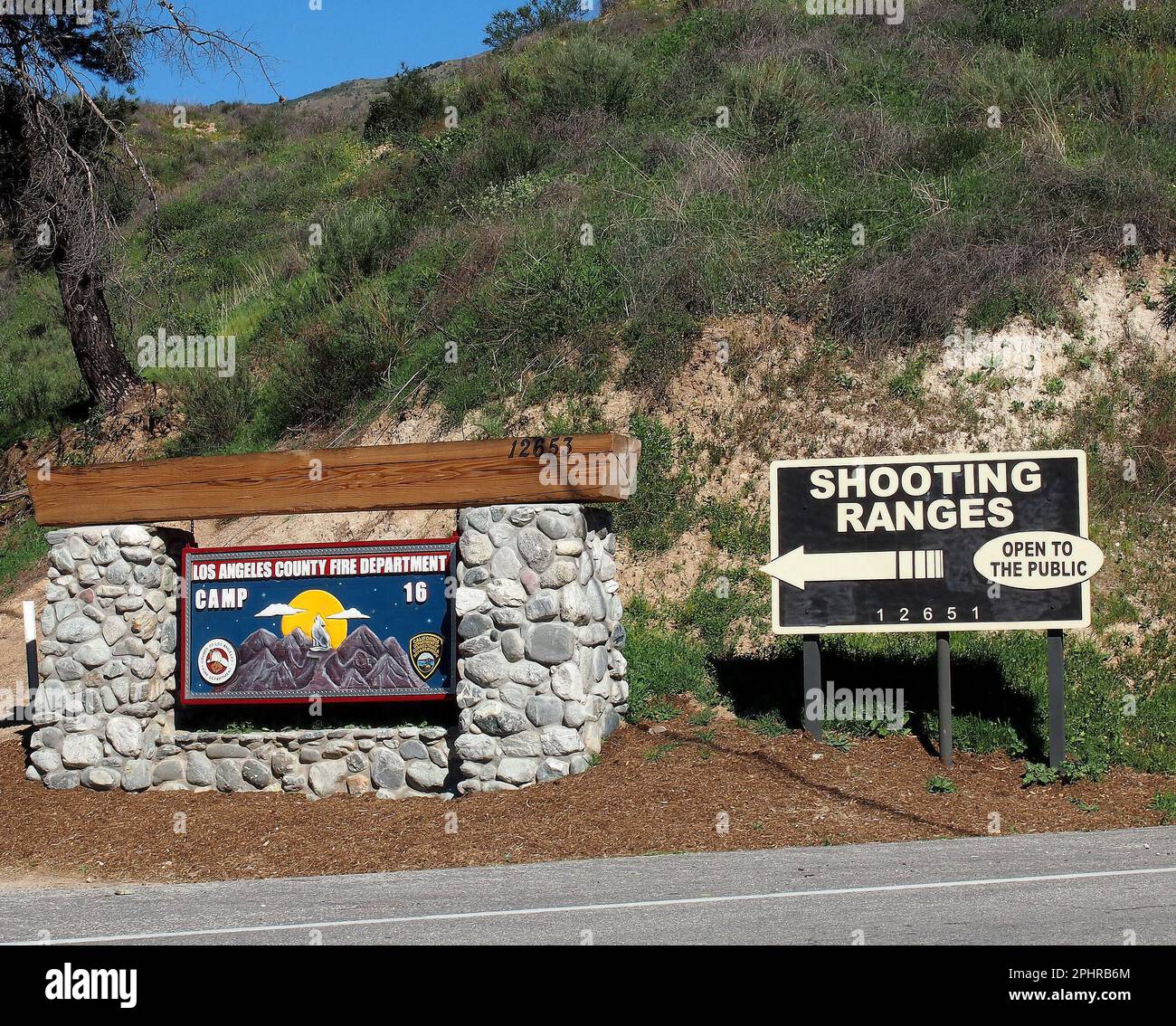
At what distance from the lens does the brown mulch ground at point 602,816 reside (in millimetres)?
8891

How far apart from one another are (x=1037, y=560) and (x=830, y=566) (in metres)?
1.66

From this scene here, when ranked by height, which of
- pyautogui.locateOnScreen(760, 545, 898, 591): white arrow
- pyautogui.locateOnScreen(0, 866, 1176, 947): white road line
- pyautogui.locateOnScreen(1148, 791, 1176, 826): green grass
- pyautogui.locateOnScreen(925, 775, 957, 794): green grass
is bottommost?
pyautogui.locateOnScreen(0, 866, 1176, 947): white road line

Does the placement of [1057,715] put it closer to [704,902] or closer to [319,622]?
[704,902]

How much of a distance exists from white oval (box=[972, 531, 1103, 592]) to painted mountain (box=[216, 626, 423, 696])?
4871 mm

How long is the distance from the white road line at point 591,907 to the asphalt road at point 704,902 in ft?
0.05

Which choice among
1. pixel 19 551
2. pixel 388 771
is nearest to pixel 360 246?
pixel 19 551

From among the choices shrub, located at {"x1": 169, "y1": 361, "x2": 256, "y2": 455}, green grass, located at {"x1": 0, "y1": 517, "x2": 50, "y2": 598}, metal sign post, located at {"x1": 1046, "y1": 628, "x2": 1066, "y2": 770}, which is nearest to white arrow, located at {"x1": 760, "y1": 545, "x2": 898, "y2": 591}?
metal sign post, located at {"x1": 1046, "y1": 628, "x2": 1066, "y2": 770}

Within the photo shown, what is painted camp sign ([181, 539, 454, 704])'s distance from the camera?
35.0ft

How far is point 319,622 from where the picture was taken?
10.8 meters

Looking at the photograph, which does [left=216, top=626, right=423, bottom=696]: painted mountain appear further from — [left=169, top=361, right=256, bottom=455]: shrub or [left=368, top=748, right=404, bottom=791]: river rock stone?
[left=169, top=361, right=256, bottom=455]: shrub

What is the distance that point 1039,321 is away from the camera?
601 inches
